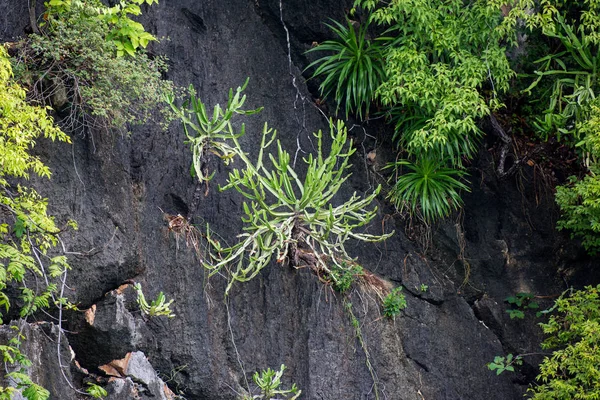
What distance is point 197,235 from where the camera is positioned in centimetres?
732

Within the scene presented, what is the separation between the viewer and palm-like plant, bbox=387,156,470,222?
8.27 metres

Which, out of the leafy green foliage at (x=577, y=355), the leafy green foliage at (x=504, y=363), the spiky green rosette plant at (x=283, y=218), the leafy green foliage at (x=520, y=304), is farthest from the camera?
the leafy green foliage at (x=520, y=304)

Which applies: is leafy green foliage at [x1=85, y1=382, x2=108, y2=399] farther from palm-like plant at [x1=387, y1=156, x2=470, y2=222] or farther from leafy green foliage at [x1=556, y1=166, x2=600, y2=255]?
leafy green foliage at [x1=556, y1=166, x2=600, y2=255]

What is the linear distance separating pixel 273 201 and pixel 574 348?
3.13 metres

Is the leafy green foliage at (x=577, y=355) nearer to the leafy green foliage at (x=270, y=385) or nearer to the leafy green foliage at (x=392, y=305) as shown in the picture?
the leafy green foliage at (x=392, y=305)

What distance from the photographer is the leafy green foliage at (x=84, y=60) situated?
21.1 feet

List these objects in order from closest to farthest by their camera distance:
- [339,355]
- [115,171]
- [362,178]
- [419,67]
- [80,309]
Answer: [80,309], [115,171], [339,355], [419,67], [362,178]

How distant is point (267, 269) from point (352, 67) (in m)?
2.40

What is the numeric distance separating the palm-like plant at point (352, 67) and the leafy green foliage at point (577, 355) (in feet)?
9.44

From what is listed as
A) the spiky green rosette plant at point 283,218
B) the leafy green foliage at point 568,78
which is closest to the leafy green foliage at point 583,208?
the leafy green foliage at point 568,78

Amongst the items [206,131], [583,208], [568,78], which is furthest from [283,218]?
[568,78]

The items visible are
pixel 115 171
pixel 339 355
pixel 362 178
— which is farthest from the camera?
pixel 362 178

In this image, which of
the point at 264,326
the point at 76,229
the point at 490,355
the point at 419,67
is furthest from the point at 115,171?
the point at 490,355

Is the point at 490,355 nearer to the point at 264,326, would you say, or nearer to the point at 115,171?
the point at 264,326
